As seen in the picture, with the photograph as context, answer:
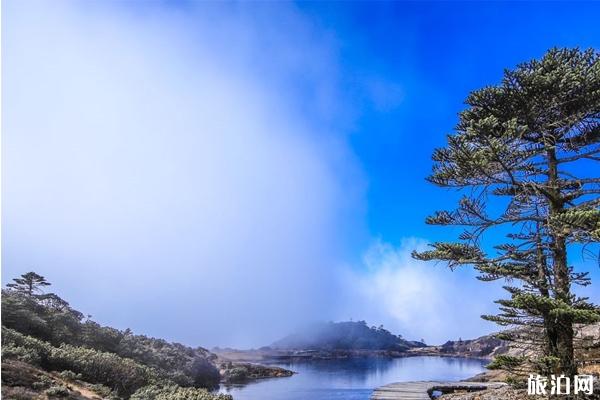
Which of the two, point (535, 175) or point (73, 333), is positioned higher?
point (535, 175)

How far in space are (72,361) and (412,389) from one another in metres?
12.4

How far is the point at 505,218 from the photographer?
416 inches

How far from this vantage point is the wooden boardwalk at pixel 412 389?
14672 mm

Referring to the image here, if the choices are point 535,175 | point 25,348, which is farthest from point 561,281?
point 25,348

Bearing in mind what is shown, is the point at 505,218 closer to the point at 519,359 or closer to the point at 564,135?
the point at 564,135

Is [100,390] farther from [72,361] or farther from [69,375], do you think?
[72,361]

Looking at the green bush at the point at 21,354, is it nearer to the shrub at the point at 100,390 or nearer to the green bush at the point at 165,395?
the shrub at the point at 100,390

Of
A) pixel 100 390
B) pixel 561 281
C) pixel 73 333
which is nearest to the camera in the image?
pixel 561 281

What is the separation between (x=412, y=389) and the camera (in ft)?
54.0

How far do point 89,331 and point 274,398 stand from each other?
8.08 metres

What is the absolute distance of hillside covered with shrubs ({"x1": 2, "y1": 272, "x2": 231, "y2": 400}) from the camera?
9422 mm

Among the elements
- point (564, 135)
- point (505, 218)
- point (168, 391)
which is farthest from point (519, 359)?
point (168, 391)

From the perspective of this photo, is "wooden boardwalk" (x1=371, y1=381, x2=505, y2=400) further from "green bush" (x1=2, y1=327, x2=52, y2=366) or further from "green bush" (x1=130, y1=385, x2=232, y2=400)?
"green bush" (x1=2, y1=327, x2=52, y2=366)

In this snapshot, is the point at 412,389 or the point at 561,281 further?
the point at 412,389
